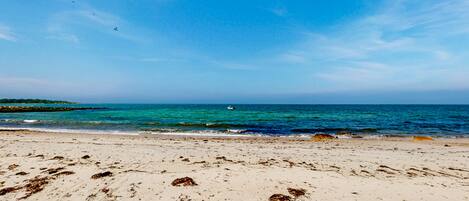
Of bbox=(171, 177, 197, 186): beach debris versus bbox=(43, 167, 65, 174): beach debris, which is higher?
bbox=(171, 177, 197, 186): beach debris

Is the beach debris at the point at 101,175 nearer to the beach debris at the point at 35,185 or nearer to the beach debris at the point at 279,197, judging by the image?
the beach debris at the point at 35,185

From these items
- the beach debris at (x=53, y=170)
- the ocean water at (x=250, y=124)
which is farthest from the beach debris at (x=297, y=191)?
the ocean water at (x=250, y=124)

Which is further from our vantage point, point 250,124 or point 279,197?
point 250,124

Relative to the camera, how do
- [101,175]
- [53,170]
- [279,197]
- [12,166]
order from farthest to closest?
[12,166] < [53,170] < [101,175] < [279,197]

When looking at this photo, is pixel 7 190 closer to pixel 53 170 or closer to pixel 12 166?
pixel 53 170

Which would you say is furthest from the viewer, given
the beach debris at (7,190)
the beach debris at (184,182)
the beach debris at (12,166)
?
the beach debris at (12,166)

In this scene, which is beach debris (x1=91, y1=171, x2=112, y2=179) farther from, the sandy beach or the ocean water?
the ocean water

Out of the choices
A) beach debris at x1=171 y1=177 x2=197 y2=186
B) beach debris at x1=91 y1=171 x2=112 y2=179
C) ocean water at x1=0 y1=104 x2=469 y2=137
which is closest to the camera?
beach debris at x1=171 y1=177 x2=197 y2=186

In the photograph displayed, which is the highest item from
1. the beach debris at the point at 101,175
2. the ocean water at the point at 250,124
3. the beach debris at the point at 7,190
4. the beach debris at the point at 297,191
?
the beach debris at the point at 297,191

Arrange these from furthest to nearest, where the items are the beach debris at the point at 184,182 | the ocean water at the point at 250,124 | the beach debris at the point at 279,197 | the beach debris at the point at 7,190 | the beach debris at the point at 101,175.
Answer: the ocean water at the point at 250,124 → the beach debris at the point at 101,175 → the beach debris at the point at 184,182 → the beach debris at the point at 7,190 → the beach debris at the point at 279,197

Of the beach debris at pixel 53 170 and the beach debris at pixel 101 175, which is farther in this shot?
the beach debris at pixel 53 170

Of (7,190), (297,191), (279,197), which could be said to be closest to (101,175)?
(7,190)

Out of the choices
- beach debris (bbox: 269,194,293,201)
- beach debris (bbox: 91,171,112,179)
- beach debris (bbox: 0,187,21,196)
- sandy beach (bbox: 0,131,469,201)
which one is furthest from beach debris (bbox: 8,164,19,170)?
beach debris (bbox: 269,194,293,201)

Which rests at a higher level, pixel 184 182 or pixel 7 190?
pixel 184 182
